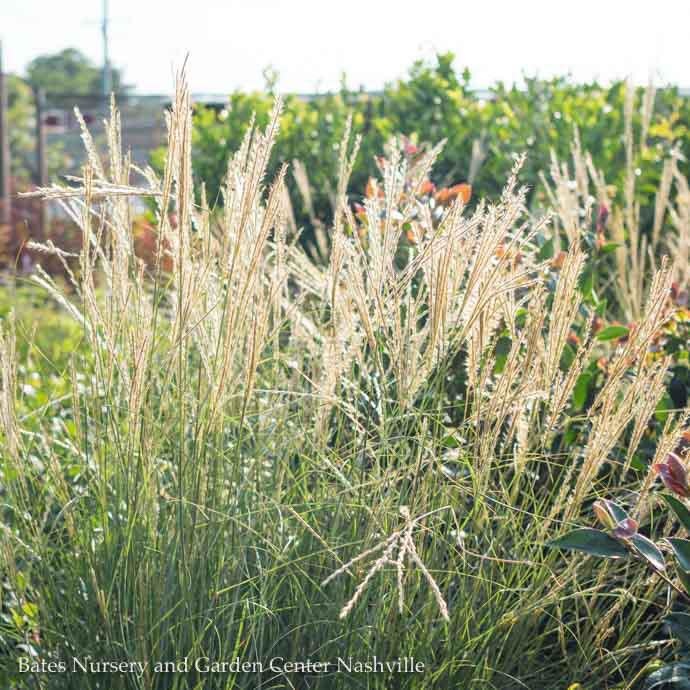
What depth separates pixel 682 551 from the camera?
5.74 feet

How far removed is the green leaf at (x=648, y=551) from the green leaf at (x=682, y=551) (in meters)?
0.03

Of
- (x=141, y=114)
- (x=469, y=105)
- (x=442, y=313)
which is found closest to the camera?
(x=442, y=313)

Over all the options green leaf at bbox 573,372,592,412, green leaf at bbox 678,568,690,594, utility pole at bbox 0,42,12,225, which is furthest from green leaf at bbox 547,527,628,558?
utility pole at bbox 0,42,12,225

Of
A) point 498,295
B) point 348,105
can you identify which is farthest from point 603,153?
point 498,295

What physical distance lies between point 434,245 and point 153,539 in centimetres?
75

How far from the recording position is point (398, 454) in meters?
1.96

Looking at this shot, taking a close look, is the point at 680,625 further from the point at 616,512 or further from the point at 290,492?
the point at 290,492

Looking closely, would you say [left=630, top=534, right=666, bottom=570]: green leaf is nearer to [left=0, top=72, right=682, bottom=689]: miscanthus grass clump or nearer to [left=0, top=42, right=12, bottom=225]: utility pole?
[left=0, top=72, right=682, bottom=689]: miscanthus grass clump

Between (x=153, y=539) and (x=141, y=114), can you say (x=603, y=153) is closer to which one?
(x=153, y=539)

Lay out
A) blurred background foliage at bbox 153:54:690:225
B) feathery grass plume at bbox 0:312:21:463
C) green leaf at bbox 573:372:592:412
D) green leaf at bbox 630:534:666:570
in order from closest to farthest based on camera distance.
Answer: green leaf at bbox 630:534:666:570
feathery grass plume at bbox 0:312:21:463
green leaf at bbox 573:372:592:412
blurred background foliage at bbox 153:54:690:225

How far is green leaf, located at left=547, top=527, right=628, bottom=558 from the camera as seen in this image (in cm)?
176

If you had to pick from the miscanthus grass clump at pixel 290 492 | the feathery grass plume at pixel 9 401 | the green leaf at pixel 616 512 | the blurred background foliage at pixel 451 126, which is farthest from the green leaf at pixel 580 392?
the blurred background foliage at pixel 451 126

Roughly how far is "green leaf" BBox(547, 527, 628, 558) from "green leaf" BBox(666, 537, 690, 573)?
8cm

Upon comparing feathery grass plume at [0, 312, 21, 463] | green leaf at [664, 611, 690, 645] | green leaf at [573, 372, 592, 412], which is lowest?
green leaf at [664, 611, 690, 645]
